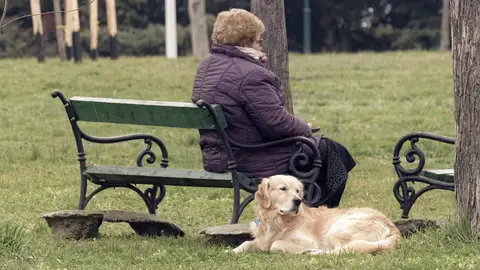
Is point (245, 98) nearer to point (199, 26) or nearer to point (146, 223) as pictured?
point (146, 223)

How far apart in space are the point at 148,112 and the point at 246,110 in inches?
25.6

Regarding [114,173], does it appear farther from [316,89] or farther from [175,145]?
[316,89]

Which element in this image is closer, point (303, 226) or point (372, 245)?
point (372, 245)

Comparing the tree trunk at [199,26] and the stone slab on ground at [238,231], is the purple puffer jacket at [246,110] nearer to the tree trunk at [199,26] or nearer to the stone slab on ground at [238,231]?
the stone slab on ground at [238,231]

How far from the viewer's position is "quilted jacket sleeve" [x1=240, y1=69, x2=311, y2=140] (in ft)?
21.4

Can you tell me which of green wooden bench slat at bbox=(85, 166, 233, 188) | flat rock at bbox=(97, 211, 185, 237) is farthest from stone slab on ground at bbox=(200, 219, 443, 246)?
→ flat rock at bbox=(97, 211, 185, 237)

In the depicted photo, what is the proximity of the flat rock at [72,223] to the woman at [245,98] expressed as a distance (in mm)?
Result: 859

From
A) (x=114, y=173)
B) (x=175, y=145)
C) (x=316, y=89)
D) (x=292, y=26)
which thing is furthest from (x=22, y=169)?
(x=292, y=26)

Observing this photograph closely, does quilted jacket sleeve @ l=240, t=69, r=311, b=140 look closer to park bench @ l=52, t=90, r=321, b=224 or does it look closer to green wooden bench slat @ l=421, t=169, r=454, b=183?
park bench @ l=52, t=90, r=321, b=224

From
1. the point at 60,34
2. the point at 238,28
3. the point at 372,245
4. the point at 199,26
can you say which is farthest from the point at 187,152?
the point at 60,34

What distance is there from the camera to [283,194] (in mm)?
5914

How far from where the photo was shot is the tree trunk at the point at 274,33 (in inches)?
358

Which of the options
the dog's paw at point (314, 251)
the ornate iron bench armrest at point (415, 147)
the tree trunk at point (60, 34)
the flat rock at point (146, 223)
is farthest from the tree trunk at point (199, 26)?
the dog's paw at point (314, 251)

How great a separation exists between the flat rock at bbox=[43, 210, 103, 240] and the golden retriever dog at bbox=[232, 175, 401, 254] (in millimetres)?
1111
